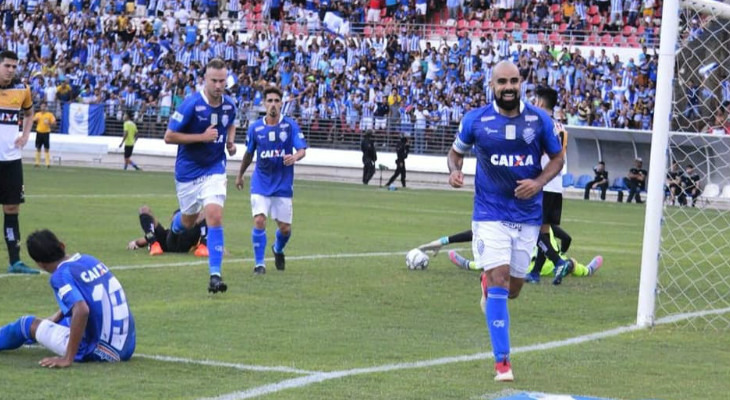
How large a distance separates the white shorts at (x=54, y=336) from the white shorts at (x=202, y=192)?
4.53 metres

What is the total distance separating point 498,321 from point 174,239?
8.83 m

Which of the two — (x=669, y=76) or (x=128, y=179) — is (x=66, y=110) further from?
(x=669, y=76)

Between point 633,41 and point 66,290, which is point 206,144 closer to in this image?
point 66,290

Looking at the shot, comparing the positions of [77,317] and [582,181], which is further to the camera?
[582,181]

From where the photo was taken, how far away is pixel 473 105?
4281cm

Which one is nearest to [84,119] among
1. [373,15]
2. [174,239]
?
[373,15]

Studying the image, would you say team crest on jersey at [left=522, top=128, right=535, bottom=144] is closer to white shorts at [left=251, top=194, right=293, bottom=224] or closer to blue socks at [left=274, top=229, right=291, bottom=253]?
white shorts at [left=251, top=194, right=293, bottom=224]

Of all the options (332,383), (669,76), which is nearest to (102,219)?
(669,76)

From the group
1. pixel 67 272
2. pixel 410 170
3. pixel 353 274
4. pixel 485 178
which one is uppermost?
pixel 485 178

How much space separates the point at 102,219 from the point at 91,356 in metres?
13.9

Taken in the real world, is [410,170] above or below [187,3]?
below

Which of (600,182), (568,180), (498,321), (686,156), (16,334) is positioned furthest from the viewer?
(568,180)

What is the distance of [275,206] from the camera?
14.5m

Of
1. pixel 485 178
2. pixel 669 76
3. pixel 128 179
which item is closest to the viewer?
pixel 485 178
